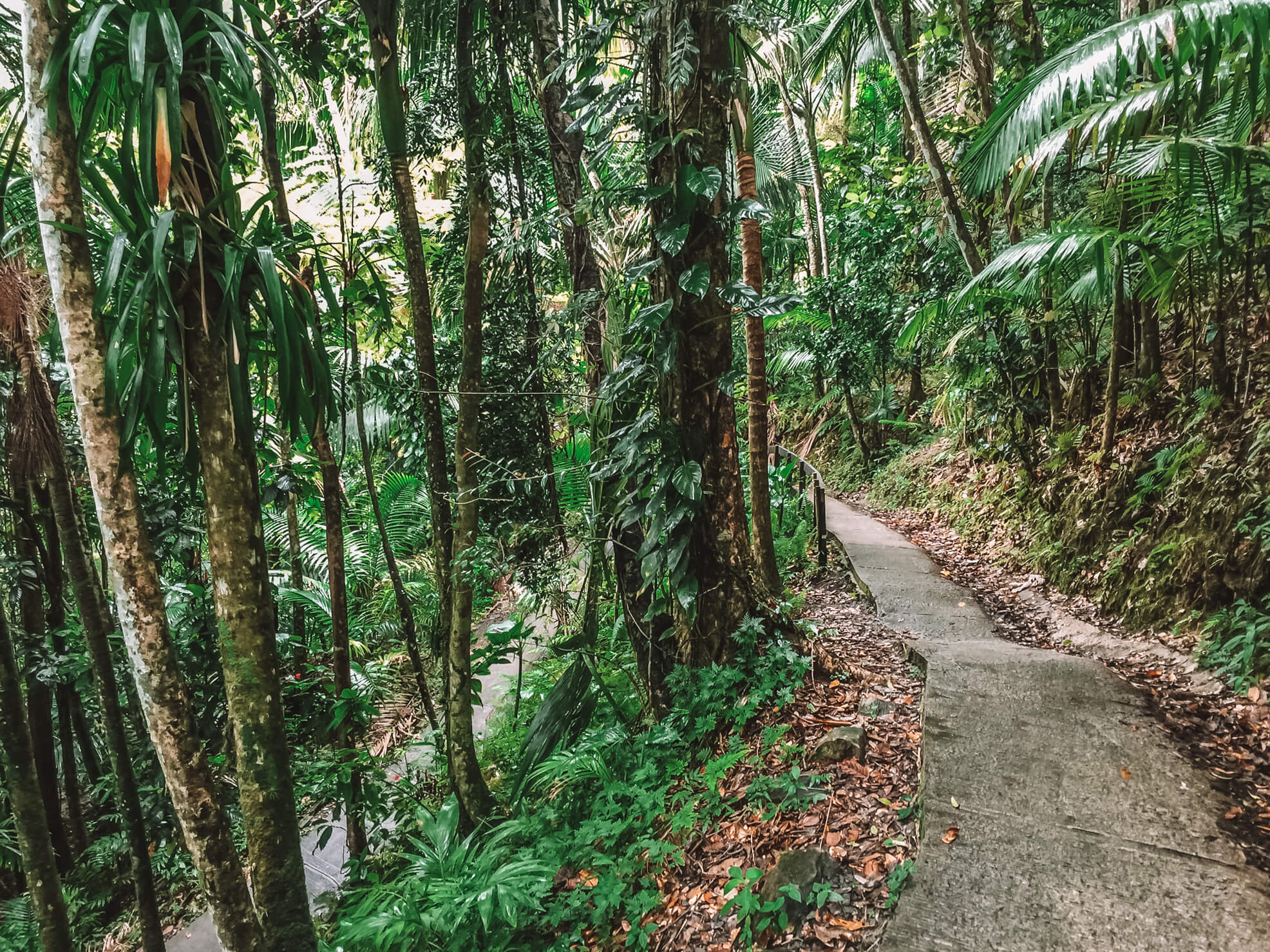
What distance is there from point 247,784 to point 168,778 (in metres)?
0.24

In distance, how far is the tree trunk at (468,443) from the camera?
11.7ft

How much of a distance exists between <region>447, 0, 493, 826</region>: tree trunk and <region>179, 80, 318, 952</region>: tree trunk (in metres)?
1.30

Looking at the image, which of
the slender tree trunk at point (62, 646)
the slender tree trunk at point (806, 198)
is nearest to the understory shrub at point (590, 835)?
the slender tree trunk at point (62, 646)

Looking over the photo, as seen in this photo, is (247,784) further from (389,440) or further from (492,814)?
(389,440)

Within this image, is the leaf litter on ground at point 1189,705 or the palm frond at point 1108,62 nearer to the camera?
the leaf litter on ground at point 1189,705

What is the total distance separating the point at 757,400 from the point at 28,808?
4.91 meters

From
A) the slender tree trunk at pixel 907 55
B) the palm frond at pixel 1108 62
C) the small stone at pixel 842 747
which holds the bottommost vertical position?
the small stone at pixel 842 747

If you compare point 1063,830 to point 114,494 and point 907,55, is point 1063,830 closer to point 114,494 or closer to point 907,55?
point 114,494

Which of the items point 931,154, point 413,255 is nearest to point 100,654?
point 413,255

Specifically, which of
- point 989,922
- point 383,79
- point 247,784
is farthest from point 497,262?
point 989,922

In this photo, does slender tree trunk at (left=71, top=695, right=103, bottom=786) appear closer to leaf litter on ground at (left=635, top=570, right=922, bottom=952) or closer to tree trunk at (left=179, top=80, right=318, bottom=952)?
tree trunk at (left=179, top=80, right=318, bottom=952)

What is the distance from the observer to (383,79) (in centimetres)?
353

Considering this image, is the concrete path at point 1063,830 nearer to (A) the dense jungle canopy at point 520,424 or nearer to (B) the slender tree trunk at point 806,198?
(A) the dense jungle canopy at point 520,424

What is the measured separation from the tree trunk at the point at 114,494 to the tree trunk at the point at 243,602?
0.34ft
